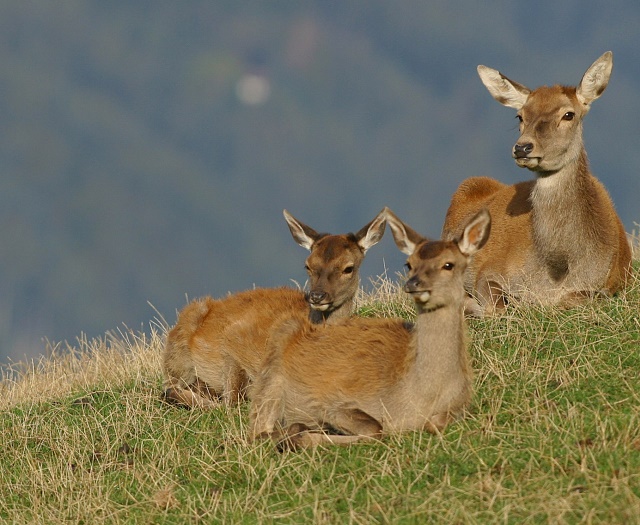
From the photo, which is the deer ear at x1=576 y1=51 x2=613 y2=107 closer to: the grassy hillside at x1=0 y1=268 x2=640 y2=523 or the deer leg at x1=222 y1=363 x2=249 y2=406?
the grassy hillside at x1=0 y1=268 x2=640 y2=523

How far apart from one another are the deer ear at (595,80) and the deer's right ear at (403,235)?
141 inches

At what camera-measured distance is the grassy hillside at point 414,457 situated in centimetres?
590

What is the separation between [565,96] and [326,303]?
358 cm

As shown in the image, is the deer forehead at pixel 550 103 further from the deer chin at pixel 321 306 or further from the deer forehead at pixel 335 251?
the deer chin at pixel 321 306

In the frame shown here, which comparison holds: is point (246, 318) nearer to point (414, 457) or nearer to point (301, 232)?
point (301, 232)

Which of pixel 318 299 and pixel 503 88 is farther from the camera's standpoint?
pixel 503 88

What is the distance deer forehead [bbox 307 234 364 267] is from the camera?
9.09 m

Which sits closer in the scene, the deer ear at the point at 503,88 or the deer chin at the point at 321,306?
the deer chin at the point at 321,306

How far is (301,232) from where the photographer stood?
9797mm

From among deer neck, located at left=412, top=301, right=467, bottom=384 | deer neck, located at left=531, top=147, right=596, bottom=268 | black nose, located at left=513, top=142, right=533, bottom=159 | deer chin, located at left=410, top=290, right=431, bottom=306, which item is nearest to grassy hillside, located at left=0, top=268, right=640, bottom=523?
deer neck, located at left=412, top=301, right=467, bottom=384

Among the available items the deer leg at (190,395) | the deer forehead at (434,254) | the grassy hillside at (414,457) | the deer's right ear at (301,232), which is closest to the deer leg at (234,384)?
the deer leg at (190,395)

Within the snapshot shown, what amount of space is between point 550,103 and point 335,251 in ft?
9.50

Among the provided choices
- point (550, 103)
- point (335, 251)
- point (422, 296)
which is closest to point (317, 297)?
point (335, 251)

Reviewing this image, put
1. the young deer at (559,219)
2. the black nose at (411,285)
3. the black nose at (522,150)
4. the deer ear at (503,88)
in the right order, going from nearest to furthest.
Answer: the black nose at (411,285)
the black nose at (522,150)
the young deer at (559,219)
the deer ear at (503,88)
